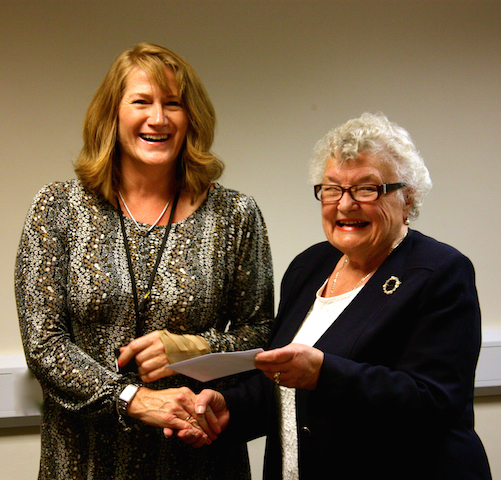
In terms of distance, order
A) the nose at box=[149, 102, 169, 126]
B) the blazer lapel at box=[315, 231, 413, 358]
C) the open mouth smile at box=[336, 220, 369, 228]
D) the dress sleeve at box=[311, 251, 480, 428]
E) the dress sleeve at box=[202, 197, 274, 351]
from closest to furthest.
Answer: the dress sleeve at box=[311, 251, 480, 428], the blazer lapel at box=[315, 231, 413, 358], the open mouth smile at box=[336, 220, 369, 228], the nose at box=[149, 102, 169, 126], the dress sleeve at box=[202, 197, 274, 351]

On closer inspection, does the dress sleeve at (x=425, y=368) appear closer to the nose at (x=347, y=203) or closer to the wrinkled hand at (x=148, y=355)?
the nose at (x=347, y=203)

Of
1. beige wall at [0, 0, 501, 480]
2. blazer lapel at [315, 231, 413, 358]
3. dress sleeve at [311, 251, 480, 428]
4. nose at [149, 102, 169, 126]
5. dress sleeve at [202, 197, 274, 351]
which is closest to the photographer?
dress sleeve at [311, 251, 480, 428]

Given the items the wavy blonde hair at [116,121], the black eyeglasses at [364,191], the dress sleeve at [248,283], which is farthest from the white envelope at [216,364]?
the wavy blonde hair at [116,121]

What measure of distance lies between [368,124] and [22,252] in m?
1.10

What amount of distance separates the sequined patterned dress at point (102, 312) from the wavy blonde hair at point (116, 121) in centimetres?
8

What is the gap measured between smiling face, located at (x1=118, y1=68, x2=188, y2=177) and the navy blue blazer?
772mm

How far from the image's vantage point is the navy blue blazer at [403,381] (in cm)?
138

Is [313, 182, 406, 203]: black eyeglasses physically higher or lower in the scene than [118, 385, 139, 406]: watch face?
higher

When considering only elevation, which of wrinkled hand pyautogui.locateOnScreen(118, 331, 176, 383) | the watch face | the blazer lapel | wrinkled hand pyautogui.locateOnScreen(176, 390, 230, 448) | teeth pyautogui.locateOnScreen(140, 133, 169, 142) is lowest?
wrinkled hand pyautogui.locateOnScreen(176, 390, 230, 448)

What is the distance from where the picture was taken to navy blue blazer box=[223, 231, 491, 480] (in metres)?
1.38

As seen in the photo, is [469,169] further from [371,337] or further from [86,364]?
[86,364]

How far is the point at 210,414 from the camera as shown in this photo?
1.69 metres

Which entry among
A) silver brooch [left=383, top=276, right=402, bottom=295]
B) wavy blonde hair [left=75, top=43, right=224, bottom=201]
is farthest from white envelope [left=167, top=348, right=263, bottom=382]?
wavy blonde hair [left=75, top=43, right=224, bottom=201]

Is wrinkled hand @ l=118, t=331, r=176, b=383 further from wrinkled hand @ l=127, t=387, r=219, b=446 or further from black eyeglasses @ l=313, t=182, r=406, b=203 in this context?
black eyeglasses @ l=313, t=182, r=406, b=203
